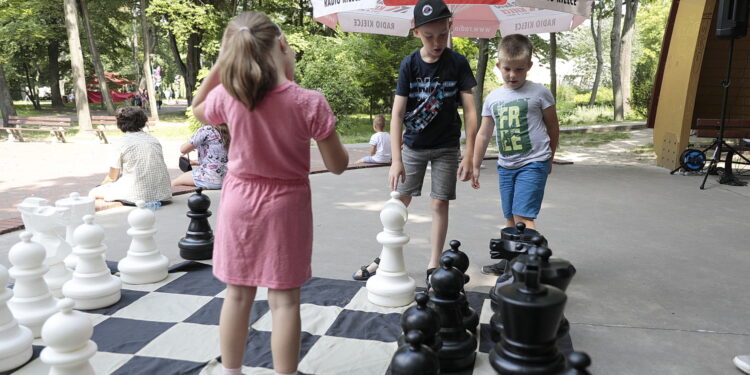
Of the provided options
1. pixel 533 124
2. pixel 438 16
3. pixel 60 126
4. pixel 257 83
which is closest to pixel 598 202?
pixel 533 124

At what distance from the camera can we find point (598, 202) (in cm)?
539

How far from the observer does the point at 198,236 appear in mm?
3430

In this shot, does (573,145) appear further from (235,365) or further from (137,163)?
(235,365)

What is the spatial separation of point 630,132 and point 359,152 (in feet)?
27.3

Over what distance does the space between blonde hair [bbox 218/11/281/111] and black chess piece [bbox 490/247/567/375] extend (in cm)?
99

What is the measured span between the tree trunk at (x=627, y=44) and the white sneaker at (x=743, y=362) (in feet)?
56.5

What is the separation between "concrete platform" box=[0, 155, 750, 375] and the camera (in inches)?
90.6

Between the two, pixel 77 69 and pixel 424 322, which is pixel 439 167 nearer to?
pixel 424 322

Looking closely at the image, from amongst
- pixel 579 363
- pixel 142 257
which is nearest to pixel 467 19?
pixel 142 257

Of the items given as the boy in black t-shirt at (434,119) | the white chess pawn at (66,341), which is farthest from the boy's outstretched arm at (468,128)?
the white chess pawn at (66,341)

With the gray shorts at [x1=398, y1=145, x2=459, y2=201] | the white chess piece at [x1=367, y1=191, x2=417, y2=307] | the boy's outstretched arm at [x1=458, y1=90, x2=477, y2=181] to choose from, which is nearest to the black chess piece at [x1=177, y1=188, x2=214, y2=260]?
the white chess piece at [x1=367, y1=191, x2=417, y2=307]

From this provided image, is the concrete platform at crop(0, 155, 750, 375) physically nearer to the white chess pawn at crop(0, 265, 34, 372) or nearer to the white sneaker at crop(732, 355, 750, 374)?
the white sneaker at crop(732, 355, 750, 374)

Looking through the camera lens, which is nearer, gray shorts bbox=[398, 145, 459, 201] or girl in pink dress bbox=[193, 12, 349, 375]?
girl in pink dress bbox=[193, 12, 349, 375]

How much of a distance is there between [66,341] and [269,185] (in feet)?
2.75
